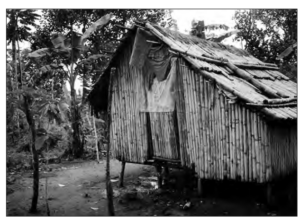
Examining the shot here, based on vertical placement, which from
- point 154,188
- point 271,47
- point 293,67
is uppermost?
point 271,47

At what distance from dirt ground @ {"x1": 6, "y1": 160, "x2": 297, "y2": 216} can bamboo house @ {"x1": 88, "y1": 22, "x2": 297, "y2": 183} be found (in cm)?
69

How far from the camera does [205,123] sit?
21.4 feet

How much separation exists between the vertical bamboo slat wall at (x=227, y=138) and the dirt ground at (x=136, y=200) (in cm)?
69

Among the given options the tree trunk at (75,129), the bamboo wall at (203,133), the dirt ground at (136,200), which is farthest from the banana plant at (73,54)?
the dirt ground at (136,200)

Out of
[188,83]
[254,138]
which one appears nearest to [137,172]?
[188,83]

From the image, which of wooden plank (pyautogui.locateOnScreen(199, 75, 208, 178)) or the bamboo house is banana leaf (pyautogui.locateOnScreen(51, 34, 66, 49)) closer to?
the bamboo house

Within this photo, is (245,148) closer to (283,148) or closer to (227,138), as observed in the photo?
(227,138)

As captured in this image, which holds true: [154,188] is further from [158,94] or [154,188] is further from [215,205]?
[158,94]

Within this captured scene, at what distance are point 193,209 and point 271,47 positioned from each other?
381 inches

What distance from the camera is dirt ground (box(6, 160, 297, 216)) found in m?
6.22

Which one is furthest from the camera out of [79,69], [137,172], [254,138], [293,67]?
[79,69]

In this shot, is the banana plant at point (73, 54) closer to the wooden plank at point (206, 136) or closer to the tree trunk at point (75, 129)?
the tree trunk at point (75, 129)

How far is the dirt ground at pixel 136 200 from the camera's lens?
6.22m

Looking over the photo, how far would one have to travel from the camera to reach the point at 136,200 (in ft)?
23.4
